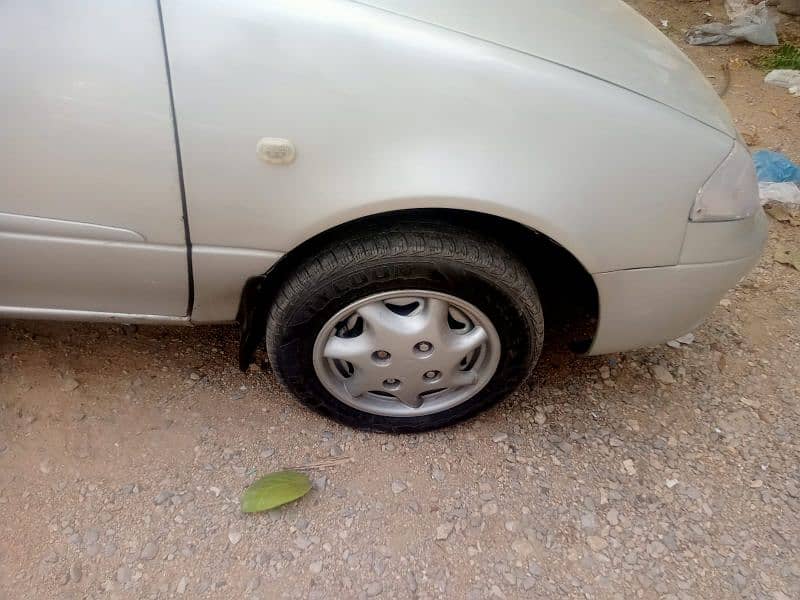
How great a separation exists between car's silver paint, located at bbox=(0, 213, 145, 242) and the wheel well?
333 millimetres

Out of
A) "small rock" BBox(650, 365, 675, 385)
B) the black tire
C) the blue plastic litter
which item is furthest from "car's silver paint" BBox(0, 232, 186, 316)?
the blue plastic litter

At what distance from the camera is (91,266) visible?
174 cm

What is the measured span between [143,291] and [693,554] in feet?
5.67

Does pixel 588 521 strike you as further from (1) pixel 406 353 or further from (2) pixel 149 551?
(2) pixel 149 551

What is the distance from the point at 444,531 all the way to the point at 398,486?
0.20 metres

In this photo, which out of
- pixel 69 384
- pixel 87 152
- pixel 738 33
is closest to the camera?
pixel 87 152

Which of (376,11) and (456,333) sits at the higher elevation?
(376,11)

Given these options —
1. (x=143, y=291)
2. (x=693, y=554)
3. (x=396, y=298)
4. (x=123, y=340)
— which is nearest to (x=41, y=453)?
(x=123, y=340)

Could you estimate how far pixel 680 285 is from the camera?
1912mm

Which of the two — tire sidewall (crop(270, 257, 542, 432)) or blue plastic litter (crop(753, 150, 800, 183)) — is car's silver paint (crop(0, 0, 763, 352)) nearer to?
tire sidewall (crop(270, 257, 542, 432))

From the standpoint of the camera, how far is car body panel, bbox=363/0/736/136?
1.67 metres

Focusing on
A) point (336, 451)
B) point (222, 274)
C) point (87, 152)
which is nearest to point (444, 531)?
point (336, 451)

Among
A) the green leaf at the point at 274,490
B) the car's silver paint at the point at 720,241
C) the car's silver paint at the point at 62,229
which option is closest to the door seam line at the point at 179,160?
the car's silver paint at the point at 62,229

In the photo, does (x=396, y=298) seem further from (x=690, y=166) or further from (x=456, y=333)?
(x=690, y=166)
